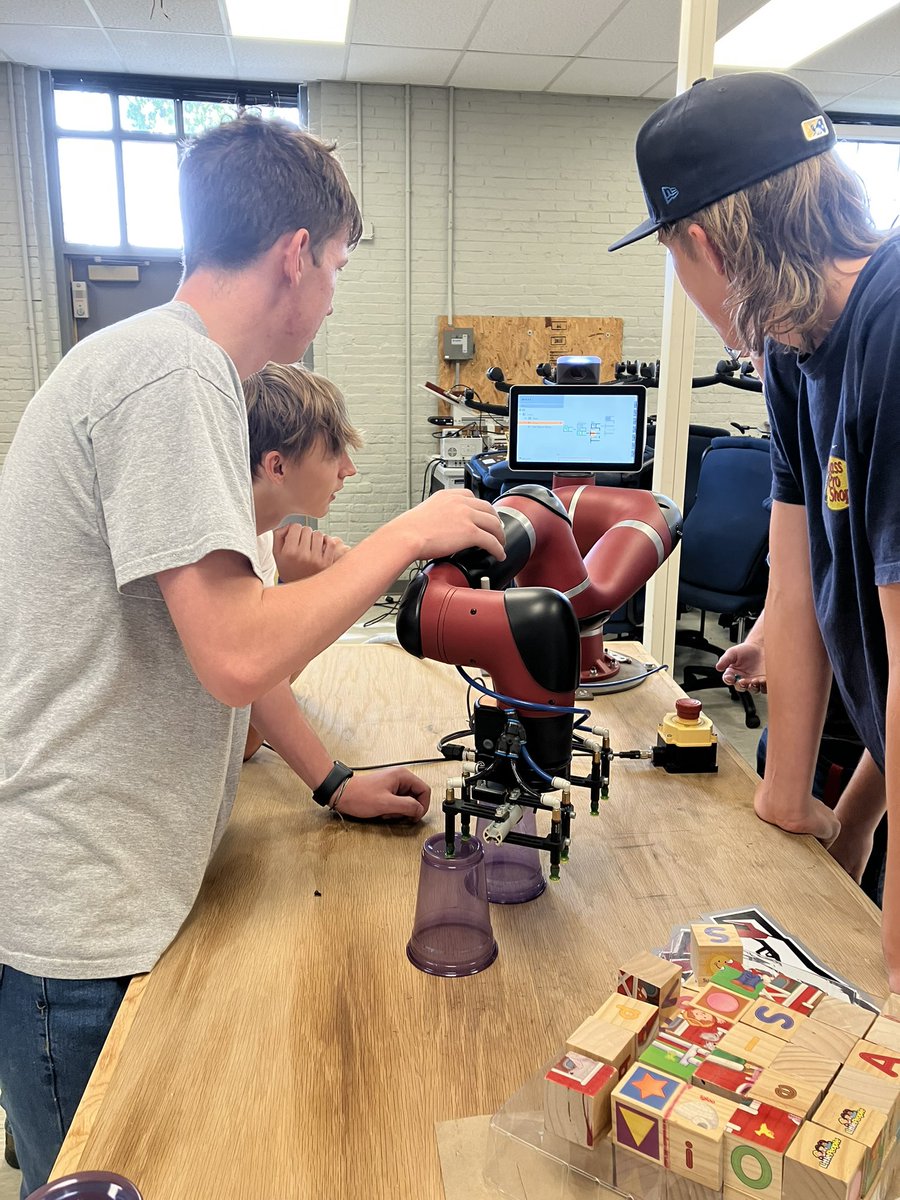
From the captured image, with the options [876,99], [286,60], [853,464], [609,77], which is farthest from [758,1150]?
[876,99]

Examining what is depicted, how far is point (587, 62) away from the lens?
205 inches

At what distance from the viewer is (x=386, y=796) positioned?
1.15m

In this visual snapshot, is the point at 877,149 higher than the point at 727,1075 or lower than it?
higher

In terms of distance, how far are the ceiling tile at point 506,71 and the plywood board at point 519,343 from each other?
4.55 ft

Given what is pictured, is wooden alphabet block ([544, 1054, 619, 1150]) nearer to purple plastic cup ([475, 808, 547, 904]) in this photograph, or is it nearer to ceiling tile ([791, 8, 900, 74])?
purple plastic cup ([475, 808, 547, 904])

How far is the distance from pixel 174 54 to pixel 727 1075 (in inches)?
233

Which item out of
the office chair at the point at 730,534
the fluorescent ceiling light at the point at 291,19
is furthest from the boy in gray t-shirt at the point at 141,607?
the fluorescent ceiling light at the point at 291,19

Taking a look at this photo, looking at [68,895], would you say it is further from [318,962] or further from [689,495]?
[689,495]

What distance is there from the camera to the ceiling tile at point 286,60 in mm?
4898

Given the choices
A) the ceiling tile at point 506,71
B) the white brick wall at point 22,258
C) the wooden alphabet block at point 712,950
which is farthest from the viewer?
the white brick wall at point 22,258

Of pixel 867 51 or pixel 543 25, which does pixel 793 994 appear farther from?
pixel 867 51

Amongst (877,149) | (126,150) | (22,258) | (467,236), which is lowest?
(22,258)

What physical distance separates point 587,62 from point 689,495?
9.14ft

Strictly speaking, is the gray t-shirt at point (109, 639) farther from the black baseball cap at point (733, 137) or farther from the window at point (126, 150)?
the window at point (126, 150)
